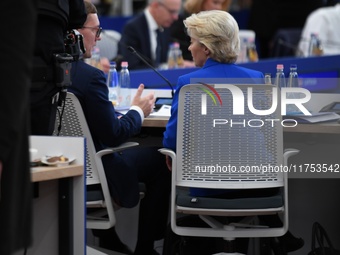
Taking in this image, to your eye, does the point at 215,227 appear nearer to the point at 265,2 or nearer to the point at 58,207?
the point at 58,207

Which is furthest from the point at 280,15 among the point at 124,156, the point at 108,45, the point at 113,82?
the point at 124,156

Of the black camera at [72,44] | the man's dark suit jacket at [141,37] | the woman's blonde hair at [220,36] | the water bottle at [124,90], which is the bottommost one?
the water bottle at [124,90]

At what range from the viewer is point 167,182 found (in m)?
4.48

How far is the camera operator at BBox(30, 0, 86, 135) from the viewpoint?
3037 millimetres

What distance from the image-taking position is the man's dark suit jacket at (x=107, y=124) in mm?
3832

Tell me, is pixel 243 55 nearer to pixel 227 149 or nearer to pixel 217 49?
pixel 217 49

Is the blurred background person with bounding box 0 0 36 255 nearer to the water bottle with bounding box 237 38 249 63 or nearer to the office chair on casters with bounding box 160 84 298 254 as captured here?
the office chair on casters with bounding box 160 84 298 254

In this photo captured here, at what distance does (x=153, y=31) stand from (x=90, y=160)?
3549 mm

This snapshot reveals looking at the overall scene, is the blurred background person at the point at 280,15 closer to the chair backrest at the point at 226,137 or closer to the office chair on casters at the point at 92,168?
the office chair on casters at the point at 92,168

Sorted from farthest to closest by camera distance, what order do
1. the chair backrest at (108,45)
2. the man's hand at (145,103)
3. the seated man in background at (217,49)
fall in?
the chair backrest at (108,45) → the man's hand at (145,103) → the seated man in background at (217,49)

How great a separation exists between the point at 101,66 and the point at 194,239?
5.72 feet

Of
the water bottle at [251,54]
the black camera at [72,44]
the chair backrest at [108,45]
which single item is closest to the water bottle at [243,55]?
the water bottle at [251,54]

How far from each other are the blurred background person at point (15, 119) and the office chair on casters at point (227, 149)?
189 centimetres

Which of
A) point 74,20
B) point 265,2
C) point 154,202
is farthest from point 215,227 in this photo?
point 265,2
